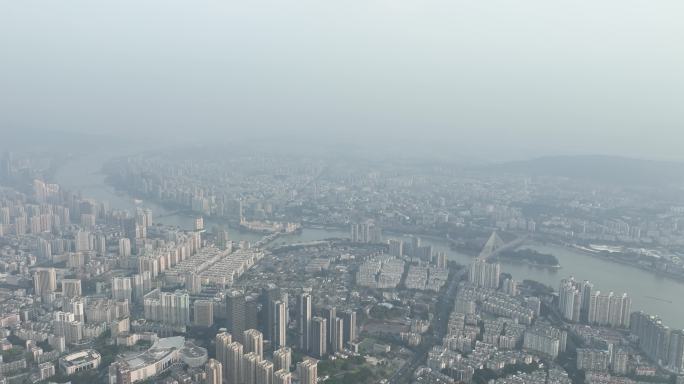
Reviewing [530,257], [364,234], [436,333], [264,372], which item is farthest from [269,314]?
[530,257]

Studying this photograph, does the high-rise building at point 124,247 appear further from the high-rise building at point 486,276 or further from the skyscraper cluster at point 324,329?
the high-rise building at point 486,276

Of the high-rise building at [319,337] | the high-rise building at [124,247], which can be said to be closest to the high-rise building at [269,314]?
the high-rise building at [319,337]

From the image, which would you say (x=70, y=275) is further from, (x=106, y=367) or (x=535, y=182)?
(x=535, y=182)

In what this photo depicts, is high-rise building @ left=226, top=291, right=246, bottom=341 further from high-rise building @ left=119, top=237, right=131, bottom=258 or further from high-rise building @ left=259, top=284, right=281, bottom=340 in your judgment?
high-rise building @ left=119, top=237, right=131, bottom=258

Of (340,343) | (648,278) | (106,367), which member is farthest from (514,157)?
(106,367)

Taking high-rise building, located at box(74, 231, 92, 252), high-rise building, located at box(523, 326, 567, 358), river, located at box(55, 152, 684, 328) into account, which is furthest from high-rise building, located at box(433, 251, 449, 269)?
high-rise building, located at box(74, 231, 92, 252)

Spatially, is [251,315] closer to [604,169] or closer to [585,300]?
[585,300]
